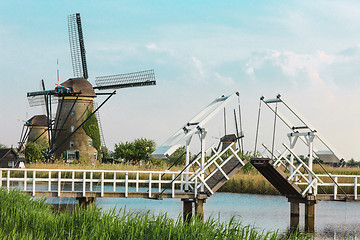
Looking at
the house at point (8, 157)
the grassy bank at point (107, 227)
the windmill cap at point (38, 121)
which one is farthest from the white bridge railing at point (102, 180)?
the windmill cap at point (38, 121)

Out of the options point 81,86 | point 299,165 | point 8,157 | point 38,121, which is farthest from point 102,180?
point 38,121

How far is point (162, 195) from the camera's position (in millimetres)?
17828

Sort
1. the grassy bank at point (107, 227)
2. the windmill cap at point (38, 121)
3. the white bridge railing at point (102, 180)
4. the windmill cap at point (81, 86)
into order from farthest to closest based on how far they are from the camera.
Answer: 1. the windmill cap at point (38, 121)
2. the windmill cap at point (81, 86)
3. the white bridge railing at point (102, 180)
4. the grassy bank at point (107, 227)

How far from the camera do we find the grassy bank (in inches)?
329

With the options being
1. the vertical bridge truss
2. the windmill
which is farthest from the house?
the vertical bridge truss

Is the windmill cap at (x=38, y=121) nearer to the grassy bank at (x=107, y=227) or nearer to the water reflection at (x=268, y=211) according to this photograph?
the water reflection at (x=268, y=211)

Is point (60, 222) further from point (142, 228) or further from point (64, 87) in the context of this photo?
point (64, 87)

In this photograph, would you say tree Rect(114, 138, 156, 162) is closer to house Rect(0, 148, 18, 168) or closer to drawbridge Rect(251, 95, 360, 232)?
house Rect(0, 148, 18, 168)

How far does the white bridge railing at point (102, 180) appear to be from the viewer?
17.6 m

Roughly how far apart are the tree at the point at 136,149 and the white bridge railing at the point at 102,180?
9.52m

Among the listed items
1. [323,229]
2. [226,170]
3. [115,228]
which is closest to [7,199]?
[115,228]

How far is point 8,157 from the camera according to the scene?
184 feet

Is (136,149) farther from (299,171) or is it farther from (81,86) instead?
(299,171)

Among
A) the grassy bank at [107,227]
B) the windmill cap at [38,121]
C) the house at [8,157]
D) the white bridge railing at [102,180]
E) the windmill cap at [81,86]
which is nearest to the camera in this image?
the grassy bank at [107,227]
